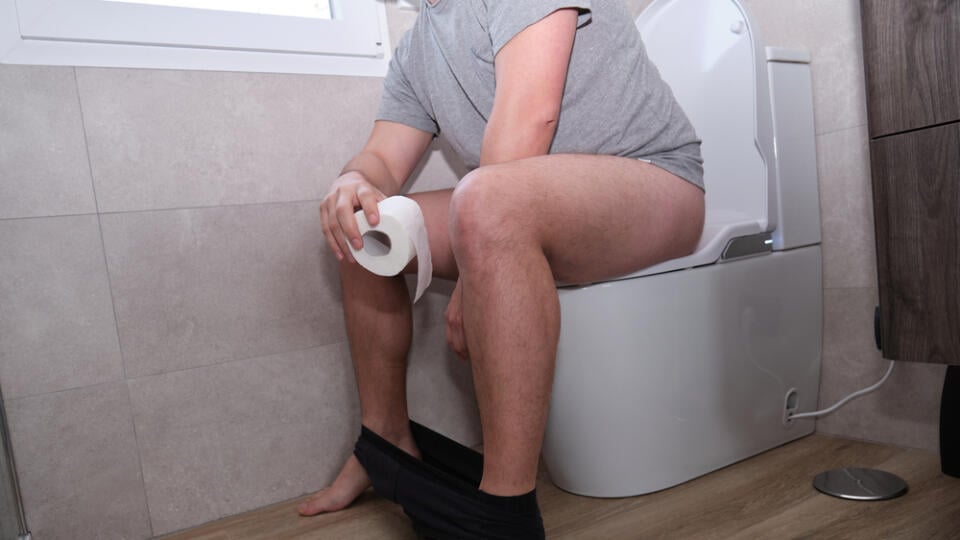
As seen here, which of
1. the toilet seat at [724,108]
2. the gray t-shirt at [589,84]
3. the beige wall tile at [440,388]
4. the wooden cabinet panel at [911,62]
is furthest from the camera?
the beige wall tile at [440,388]

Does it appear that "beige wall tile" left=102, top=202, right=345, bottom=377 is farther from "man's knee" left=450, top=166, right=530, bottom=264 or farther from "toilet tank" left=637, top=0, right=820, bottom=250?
"toilet tank" left=637, top=0, right=820, bottom=250

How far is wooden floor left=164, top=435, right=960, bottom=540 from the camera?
3.44ft

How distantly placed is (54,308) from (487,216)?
81cm

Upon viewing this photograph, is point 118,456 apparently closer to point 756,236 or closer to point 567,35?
point 567,35

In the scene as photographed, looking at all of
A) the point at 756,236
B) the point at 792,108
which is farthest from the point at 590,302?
the point at 792,108

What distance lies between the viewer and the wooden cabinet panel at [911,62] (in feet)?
2.25

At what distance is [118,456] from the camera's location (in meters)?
1.25

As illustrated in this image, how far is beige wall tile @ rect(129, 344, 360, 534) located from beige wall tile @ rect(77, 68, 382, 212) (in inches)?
12.9

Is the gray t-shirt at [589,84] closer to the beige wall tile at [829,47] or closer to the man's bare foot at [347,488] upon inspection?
the beige wall tile at [829,47]

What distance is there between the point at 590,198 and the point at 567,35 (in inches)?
9.3

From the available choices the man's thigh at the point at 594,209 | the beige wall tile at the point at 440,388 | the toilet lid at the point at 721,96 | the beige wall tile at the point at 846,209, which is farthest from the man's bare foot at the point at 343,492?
the beige wall tile at the point at 846,209

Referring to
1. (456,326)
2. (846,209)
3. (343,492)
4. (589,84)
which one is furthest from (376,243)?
(846,209)

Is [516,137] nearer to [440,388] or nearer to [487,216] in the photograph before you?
[487,216]

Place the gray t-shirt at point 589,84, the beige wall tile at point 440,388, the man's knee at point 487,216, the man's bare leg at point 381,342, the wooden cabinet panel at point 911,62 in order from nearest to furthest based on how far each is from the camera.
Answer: the wooden cabinet panel at point 911,62, the man's knee at point 487,216, the gray t-shirt at point 589,84, the man's bare leg at point 381,342, the beige wall tile at point 440,388
